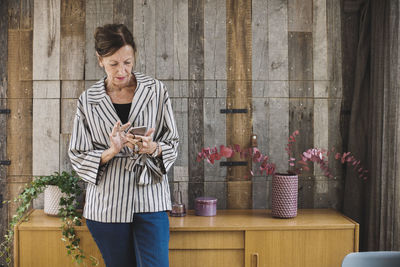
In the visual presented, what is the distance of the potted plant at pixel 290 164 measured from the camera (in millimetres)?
2533

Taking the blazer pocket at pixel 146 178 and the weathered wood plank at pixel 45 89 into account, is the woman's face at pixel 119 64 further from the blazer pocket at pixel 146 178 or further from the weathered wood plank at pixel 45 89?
the weathered wood plank at pixel 45 89

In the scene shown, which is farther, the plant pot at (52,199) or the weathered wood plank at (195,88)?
the weathered wood plank at (195,88)

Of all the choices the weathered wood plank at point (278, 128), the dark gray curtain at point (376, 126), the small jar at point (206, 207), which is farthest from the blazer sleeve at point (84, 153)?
the dark gray curtain at point (376, 126)

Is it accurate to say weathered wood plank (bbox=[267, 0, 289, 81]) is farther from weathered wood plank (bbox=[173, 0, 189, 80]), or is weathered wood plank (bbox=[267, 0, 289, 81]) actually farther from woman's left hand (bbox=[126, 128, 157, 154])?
woman's left hand (bbox=[126, 128, 157, 154])

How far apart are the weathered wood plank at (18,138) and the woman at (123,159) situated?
2.90 ft

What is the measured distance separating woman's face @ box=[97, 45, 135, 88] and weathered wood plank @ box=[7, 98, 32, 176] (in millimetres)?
1027

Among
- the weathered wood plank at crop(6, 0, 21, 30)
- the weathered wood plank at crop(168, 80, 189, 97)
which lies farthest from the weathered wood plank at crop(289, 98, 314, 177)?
the weathered wood plank at crop(6, 0, 21, 30)

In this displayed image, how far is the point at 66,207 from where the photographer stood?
94.7 inches

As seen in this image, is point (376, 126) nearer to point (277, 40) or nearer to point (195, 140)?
point (277, 40)

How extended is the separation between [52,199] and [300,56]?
1.95 metres

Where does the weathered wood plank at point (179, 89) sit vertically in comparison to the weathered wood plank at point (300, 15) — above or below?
below

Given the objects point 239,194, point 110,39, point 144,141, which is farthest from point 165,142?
point 239,194

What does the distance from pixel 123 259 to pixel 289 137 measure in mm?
1464

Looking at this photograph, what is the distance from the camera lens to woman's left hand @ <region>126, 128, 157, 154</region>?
1.91 m
